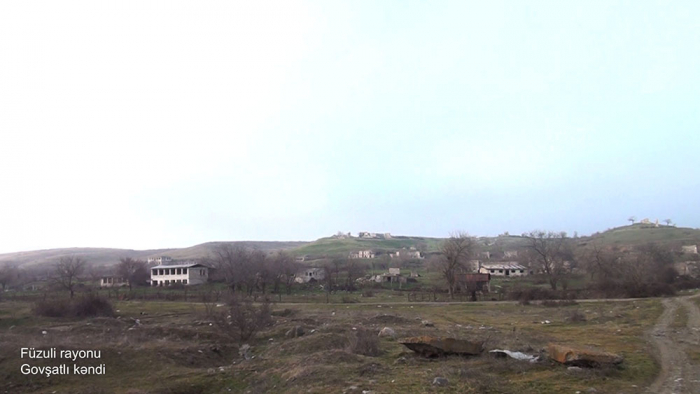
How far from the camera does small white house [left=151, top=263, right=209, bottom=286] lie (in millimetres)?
83188

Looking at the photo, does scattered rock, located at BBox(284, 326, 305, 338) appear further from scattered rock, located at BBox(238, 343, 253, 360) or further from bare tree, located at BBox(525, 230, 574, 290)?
bare tree, located at BBox(525, 230, 574, 290)

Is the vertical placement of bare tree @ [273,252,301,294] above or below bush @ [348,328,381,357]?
below

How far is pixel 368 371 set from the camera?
13.4 m

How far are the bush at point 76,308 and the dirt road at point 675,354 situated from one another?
123 ft

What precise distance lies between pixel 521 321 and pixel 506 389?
2109 centimetres

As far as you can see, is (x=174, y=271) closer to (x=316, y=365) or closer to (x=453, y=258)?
(x=453, y=258)

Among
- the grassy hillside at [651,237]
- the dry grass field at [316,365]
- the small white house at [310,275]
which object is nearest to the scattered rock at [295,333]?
the dry grass field at [316,365]

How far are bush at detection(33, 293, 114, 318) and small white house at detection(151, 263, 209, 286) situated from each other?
44870mm

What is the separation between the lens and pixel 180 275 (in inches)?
3314

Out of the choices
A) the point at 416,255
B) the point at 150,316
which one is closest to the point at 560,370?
the point at 150,316

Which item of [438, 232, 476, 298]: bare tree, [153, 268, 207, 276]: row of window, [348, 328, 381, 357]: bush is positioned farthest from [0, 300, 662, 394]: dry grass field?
[153, 268, 207, 276]: row of window

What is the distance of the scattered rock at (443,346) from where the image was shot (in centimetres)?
1509

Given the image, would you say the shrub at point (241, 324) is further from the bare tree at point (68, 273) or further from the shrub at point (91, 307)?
the bare tree at point (68, 273)

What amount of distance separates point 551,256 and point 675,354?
65.9m
